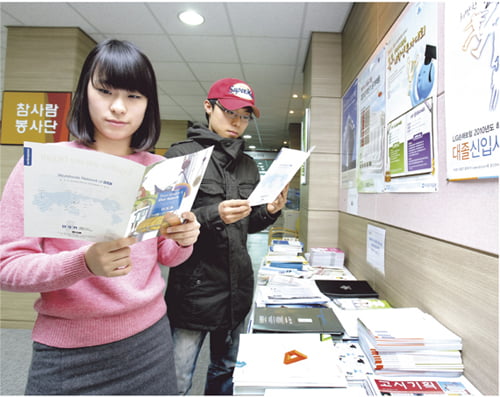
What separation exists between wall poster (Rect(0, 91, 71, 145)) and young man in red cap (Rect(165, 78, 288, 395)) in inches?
92.2

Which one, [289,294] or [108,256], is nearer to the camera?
[108,256]

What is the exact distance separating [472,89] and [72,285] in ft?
4.12

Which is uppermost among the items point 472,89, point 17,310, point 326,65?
point 326,65

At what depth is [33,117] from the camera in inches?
118

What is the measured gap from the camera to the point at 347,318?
3.99 ft

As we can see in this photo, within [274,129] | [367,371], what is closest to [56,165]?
[367,371]

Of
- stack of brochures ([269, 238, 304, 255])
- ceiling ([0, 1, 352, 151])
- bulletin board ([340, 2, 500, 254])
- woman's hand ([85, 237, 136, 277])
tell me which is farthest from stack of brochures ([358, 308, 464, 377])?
ceiling ([0, 1, 352, 151])

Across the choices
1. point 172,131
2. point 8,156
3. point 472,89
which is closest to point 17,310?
point 8,156

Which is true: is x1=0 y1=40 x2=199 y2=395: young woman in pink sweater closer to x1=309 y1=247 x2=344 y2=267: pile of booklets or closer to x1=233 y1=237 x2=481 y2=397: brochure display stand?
x1=233 y1=237 x2=481 y2=397: brochure display stand

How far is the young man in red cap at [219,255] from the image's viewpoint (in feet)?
4.13

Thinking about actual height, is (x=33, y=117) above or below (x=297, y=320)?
above

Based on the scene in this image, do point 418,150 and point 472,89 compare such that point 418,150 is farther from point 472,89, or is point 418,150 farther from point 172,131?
point 172,131

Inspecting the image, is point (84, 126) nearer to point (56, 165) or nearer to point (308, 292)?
point (56, 165)

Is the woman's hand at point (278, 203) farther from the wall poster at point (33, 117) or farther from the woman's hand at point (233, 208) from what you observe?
the wall poster at point (33, 117)
